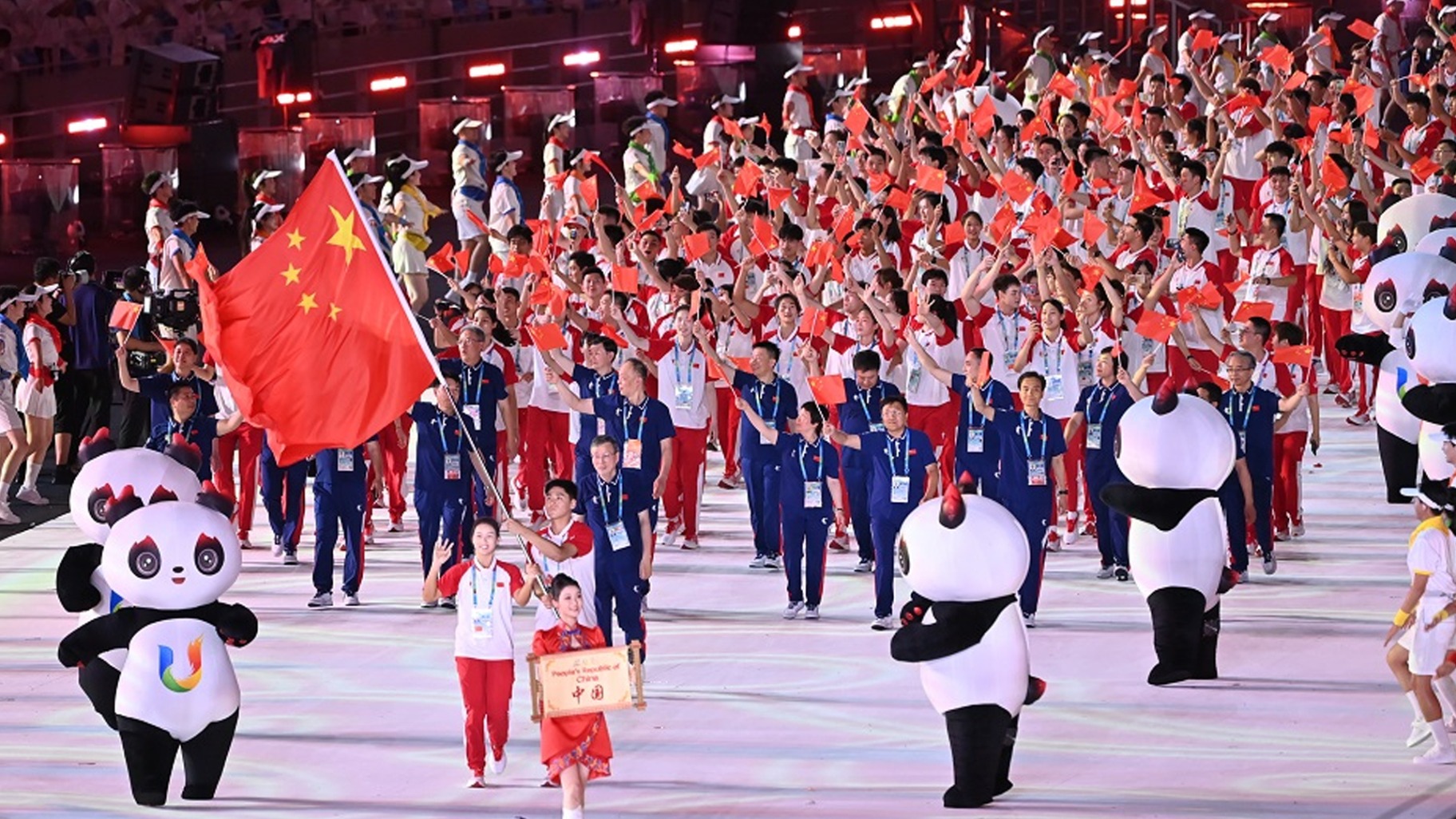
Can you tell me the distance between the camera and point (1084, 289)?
16.2 meters

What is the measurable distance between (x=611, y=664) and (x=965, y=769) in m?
1.61

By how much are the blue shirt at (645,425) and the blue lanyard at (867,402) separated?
1121mm

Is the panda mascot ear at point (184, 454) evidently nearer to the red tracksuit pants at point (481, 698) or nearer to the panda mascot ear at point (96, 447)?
the panda mascot ear at point (96, 447)

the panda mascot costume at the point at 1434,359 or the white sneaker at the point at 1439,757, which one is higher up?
the panda mascot costume at the point at 1434,359

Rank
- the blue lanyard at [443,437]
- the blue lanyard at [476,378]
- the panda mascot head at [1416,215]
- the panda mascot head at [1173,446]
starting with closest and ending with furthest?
the panda mascot head at [1173,446] → the blue lanyard at [443,437] → the blue lanyard at [476,378] → the panda mascot head at [1416,215]

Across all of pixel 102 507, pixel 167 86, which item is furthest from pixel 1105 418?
pixel 167 86

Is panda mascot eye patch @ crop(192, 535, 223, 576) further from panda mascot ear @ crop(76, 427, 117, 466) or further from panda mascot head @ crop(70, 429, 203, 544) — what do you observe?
panda mascot ear @ crop(76, 427, 117, 466)

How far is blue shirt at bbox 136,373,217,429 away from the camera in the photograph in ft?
50.7

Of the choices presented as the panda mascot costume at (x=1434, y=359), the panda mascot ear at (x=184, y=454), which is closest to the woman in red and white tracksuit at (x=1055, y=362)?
the panda mascot costume at (x=1434, y=359)

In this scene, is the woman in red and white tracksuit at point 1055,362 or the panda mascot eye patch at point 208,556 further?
the woman in red and white tracksuit at point 1055,362

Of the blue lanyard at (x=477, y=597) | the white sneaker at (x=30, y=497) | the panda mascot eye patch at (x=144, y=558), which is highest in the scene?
the panda mascot eye patch at (x=144, y=558)

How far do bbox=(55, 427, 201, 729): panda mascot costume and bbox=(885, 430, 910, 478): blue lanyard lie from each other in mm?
3860

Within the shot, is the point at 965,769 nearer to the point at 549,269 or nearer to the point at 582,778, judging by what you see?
the point at 582,778

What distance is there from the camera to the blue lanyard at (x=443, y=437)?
47.8 ft
